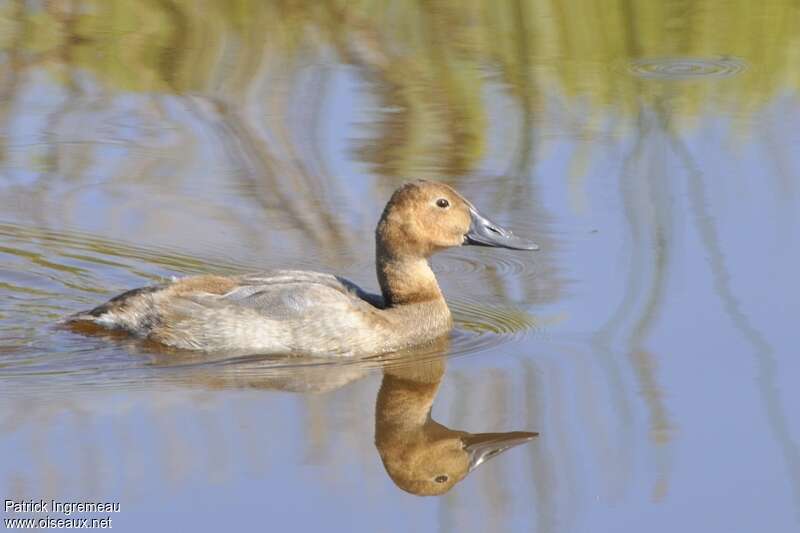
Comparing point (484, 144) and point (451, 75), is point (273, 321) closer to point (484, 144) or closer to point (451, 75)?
point (484, 144)

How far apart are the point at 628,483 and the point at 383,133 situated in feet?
→ 17.4

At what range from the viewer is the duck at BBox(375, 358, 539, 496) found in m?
6.78

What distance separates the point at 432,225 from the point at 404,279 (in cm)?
33

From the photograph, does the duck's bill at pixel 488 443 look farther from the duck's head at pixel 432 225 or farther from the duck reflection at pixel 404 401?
the duck's head at pixel 432 225

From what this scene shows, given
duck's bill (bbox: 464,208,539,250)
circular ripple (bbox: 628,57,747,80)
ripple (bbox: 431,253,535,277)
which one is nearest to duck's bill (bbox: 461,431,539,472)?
duck's bill (bbox: 464,208,539,250)

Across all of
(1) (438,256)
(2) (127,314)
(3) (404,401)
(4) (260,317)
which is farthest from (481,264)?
(3) (404,401)

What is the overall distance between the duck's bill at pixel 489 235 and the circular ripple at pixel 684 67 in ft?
13.1

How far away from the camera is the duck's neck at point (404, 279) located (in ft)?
30.0

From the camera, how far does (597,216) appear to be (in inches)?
398

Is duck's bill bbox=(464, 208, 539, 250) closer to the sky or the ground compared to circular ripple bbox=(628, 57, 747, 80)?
closer to the ground

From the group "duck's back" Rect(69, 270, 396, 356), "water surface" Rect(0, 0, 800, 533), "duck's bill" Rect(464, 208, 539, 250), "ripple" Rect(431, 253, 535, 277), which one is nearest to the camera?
"water surface" Rect(0, 0, 800, 533)

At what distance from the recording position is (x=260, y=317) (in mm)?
8711

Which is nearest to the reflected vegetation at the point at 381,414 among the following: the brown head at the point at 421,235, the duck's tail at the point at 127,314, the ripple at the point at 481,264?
the duck's tail at the point at 127,314

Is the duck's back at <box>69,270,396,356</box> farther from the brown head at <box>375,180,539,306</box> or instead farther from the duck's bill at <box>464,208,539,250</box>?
the duck's bill at <box>464,208,539,250</box>
